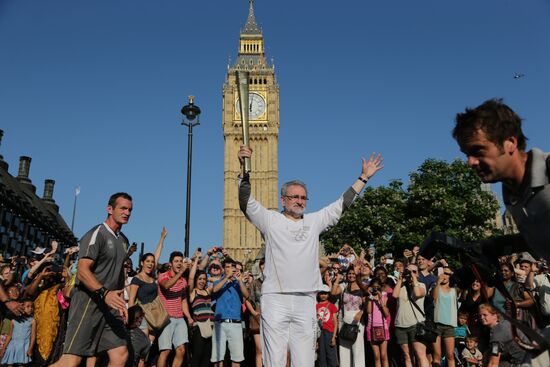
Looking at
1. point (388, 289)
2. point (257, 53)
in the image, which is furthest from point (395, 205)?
point (257, 53)

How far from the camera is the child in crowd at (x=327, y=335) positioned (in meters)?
10.2

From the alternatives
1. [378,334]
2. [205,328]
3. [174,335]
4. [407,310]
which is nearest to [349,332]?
[378,334]

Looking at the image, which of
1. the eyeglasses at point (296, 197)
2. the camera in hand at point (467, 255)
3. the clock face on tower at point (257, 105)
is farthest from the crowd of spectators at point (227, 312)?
the clock face on tower at point (257, 105)

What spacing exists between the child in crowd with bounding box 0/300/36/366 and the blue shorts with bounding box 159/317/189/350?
253cm

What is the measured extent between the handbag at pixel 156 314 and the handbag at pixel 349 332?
324 centimetres

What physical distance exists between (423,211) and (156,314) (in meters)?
37.4

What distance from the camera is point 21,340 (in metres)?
9.46

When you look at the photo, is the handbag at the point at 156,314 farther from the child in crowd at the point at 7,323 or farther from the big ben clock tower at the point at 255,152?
the big ben clock tower at the point at 255,152

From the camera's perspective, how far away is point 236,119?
3223 inches

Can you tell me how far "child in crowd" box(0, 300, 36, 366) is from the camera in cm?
930

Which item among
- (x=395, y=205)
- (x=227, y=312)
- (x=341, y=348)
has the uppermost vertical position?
(x=395, y=205)

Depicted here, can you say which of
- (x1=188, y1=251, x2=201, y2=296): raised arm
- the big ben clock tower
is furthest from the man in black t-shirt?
the big ben clock tower

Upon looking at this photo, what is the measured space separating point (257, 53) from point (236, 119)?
56.7 feet

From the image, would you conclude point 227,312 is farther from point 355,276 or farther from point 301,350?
point 301,350
